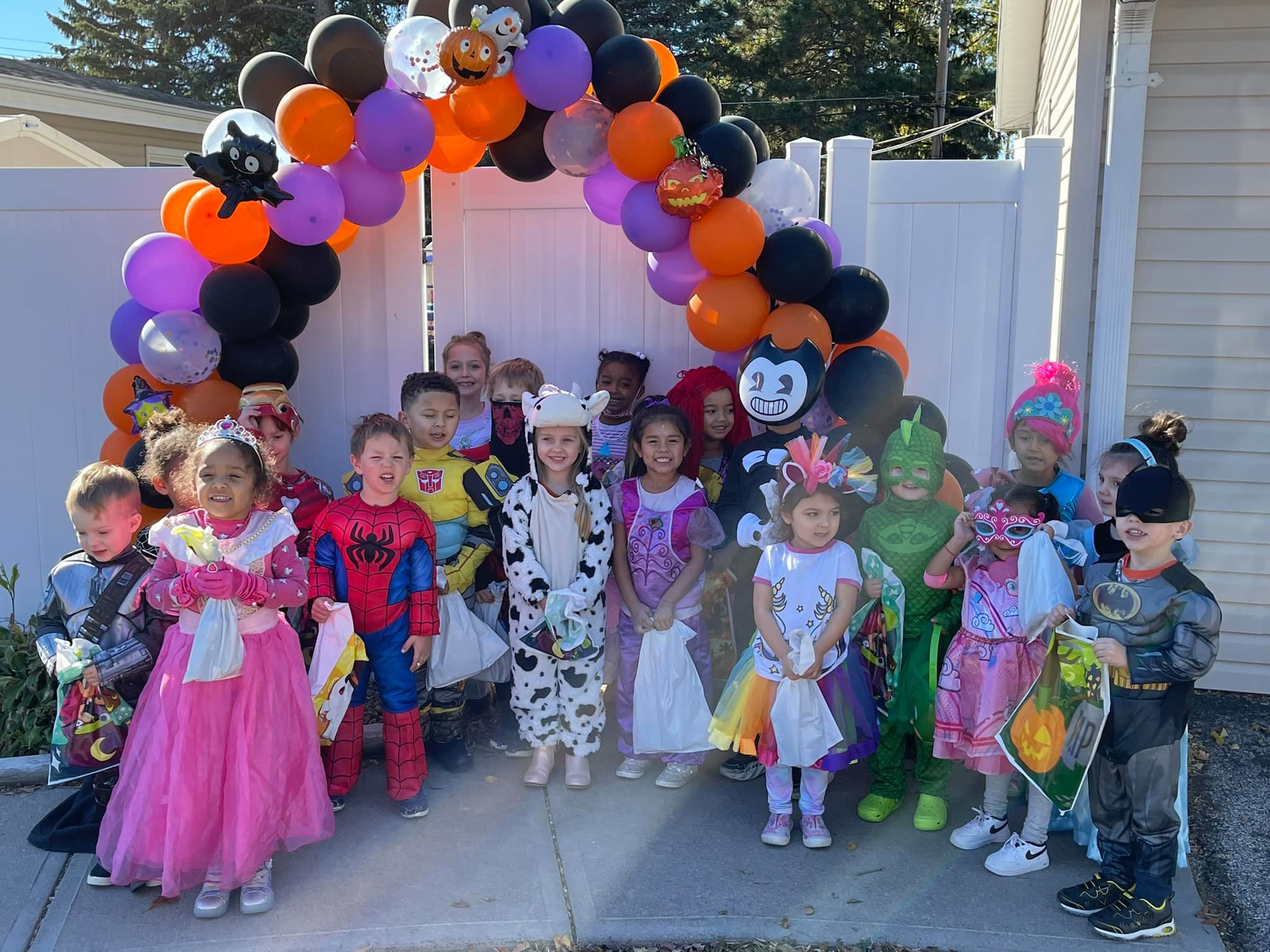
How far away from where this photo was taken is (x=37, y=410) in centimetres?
514

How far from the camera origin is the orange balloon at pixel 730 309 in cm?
437

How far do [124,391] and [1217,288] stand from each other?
5.10 meters

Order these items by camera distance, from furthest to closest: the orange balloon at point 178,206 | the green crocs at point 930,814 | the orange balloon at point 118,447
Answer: the orange balloon at point 118,447
the orange balloon at point 178,206
the green crocs at point 930,814

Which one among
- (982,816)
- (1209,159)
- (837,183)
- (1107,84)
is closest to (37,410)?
(837,183)

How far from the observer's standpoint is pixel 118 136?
598 inches

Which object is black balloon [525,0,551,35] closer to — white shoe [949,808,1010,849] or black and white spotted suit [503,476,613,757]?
black and white spotted suit [503,476,613,757]

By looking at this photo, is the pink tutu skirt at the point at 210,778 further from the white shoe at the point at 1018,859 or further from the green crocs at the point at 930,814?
the white shoe at the point at 1018,859

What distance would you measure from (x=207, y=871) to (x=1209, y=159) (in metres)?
5.22

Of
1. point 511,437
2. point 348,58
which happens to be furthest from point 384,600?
Answer: point 348,58

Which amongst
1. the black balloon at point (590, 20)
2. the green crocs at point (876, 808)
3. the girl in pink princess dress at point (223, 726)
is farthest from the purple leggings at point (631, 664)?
the black balloon at point (590, 20)

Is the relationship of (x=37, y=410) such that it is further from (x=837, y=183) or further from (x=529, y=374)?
(x=837, y=183)

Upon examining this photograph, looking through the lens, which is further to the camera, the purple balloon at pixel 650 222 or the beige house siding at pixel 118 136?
the beige house siding at pixel 118 136

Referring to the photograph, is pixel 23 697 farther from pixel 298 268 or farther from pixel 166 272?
pixel 298 268

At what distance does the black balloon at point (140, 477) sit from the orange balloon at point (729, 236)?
243cm
